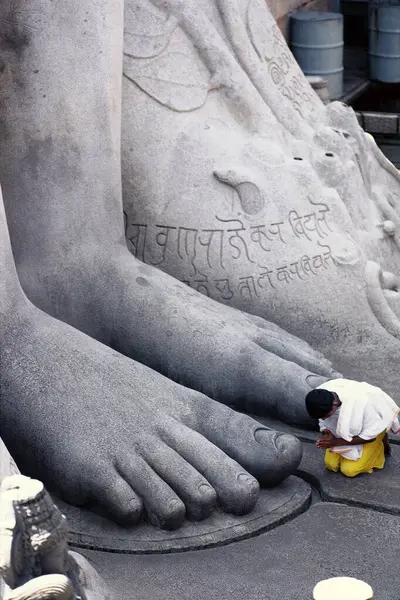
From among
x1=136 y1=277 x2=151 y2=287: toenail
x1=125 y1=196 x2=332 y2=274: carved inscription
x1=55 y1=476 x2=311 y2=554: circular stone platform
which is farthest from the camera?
x1=125 y1=196 x2=332 y2=274: carved inscription

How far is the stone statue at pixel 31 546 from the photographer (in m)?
1.96

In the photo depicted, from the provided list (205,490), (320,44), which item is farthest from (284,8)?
(205,490)

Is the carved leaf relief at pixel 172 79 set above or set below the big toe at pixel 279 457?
above

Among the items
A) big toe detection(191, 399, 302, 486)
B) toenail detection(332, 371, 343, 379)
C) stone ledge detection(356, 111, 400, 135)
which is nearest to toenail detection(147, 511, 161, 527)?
big toe detection(191, 399, 302, 486)

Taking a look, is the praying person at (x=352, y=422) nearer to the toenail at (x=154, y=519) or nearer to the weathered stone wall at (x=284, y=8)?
the toenail at (x=154, y=519)

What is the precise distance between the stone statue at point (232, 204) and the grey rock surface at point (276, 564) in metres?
0.74

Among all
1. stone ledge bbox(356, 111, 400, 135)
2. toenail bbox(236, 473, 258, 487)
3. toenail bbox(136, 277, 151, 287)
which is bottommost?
stone ledge bbox(356, 111, 400, 135)

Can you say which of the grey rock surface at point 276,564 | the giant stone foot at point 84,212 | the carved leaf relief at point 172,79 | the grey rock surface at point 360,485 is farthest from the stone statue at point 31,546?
the carved leaf relief at point 172,79

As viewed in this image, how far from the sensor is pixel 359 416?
273 centimetres

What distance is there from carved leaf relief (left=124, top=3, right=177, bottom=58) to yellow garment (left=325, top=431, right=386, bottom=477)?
3.88 ft

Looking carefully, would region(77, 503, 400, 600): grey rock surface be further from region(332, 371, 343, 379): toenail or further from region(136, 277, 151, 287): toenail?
region(136, 277, 151, 287): toenail

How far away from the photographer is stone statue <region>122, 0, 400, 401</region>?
337 centimetres

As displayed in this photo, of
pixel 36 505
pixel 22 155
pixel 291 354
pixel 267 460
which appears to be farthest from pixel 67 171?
pixel 36 505

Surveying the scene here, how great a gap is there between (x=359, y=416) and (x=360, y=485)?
5.5 inches
